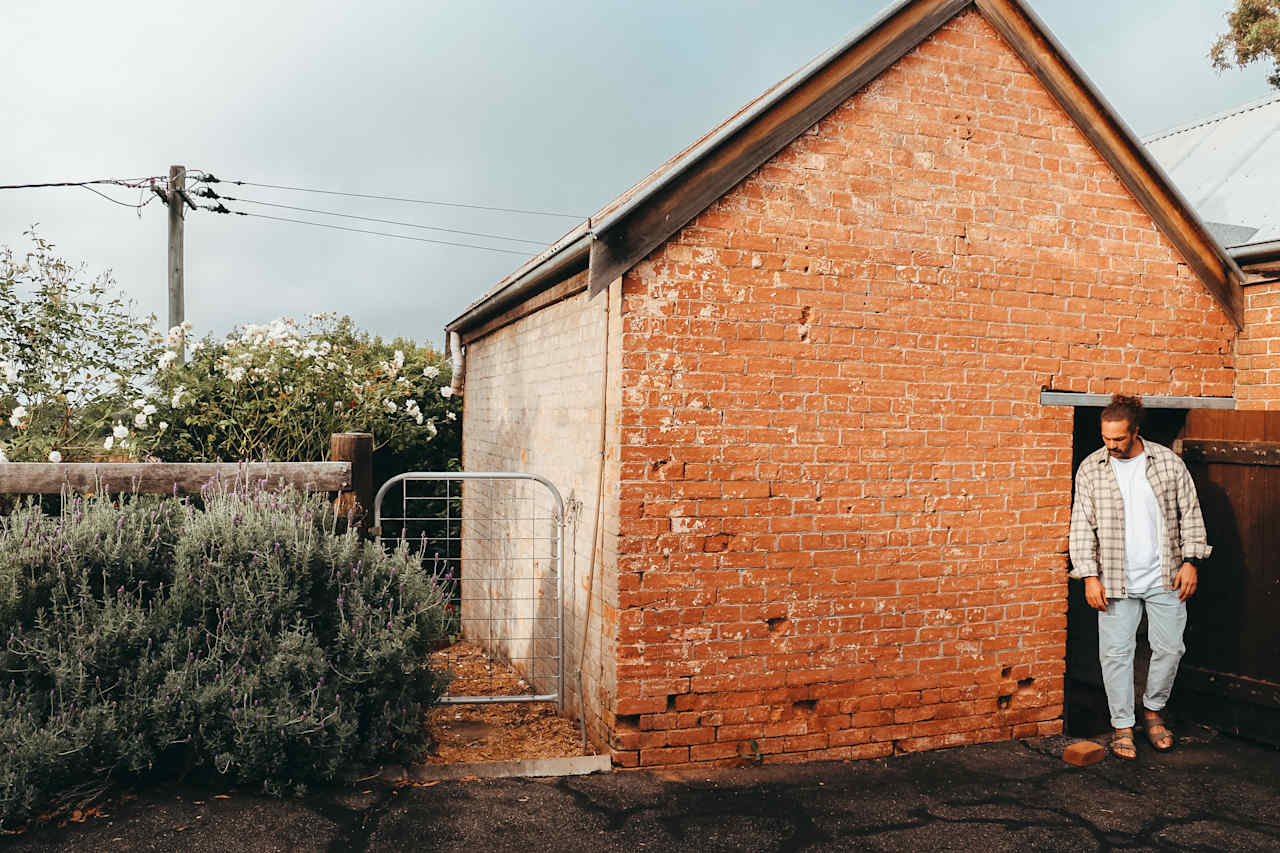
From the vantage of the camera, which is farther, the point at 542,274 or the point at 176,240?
the point at 176,240

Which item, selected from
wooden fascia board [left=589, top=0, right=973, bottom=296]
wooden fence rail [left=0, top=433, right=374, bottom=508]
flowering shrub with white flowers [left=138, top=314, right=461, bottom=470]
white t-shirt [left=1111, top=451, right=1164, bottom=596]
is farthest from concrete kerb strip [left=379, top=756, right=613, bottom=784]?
flowering shrub with white flowers [left=138, top=314, right=461, bottom=470]

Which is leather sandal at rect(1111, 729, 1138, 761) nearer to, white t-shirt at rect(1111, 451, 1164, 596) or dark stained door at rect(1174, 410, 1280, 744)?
white t-shirt at rect(1111, 451, 1164, 596)

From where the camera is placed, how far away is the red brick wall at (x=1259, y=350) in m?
6.44

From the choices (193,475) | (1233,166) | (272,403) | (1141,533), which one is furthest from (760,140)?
(272,403)

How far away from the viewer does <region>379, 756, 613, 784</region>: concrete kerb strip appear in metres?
4.76

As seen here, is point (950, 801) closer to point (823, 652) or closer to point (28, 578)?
point (823, 652)

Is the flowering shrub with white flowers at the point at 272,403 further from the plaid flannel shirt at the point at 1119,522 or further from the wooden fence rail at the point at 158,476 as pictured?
the plaid flannel shirt at the point at 1119,522

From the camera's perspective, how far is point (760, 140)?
5.12 metres

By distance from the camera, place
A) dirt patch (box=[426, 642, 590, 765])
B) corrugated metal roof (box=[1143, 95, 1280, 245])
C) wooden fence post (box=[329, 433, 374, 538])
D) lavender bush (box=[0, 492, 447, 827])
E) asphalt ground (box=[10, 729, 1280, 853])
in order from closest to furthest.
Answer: asphalt ground (box=[10, 729, 1280, 853])
lavender bush (box=[0, 492, 447, 827])
wooden fence post (box=[329, 433, 374, 538])
dirt patch (box=[426, 642, 590, 765])
corrugated metal roof (box=[1143, 95, 1280, 245])

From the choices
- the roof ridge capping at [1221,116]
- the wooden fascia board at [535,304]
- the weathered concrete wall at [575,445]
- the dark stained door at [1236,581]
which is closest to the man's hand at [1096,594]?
the dark stained door at [1236,581]

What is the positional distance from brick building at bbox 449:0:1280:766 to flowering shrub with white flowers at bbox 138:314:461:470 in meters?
3.89

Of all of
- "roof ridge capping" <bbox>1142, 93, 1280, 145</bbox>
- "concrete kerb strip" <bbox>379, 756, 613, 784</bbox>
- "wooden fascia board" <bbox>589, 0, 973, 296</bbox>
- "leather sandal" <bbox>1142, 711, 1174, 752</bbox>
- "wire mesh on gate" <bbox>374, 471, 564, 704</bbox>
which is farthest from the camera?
"roof ridge capping" <bbox>1142, 93, 1280, 145</bbox>

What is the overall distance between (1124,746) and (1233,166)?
5.49 meters

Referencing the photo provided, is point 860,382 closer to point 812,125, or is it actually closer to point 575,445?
point 812,125
